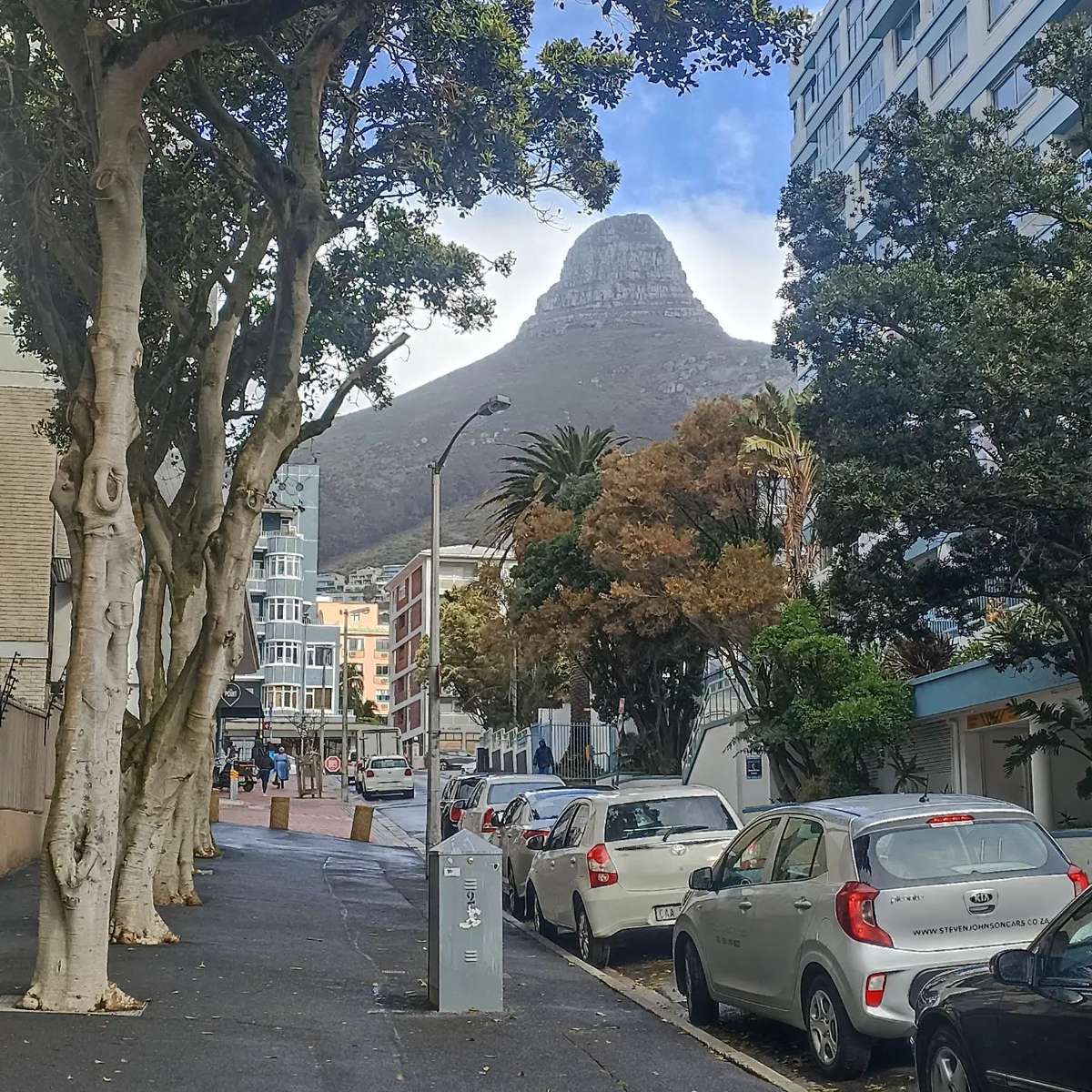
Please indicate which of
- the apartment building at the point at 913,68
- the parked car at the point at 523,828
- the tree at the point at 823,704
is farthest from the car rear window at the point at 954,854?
the apartment building at the point at 913,68

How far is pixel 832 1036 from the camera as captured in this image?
8.27 metres

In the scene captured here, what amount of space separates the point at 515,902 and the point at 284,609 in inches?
4192

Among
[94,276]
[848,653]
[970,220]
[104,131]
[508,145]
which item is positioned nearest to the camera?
[104,131]

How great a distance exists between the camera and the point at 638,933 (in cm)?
1342

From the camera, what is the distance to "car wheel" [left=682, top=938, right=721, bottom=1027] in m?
10.2

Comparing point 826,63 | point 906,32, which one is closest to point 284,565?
point 826,63

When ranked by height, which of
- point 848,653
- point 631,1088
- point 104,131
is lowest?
point 631,1088

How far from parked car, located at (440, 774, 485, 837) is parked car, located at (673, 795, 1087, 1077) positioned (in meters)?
18.0

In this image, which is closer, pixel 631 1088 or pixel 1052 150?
pixel 631 1088

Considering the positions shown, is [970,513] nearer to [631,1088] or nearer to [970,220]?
[970,220]

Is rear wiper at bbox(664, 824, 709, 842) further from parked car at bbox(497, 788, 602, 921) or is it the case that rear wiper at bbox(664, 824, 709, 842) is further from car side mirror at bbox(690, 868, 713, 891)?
parked car at bbox(497, 788, 602, 921)

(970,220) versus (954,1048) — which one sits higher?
(970,220)

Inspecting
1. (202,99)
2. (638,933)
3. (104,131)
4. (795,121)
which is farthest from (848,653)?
(795,121)

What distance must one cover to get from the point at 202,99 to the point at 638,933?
8532 millimetres
